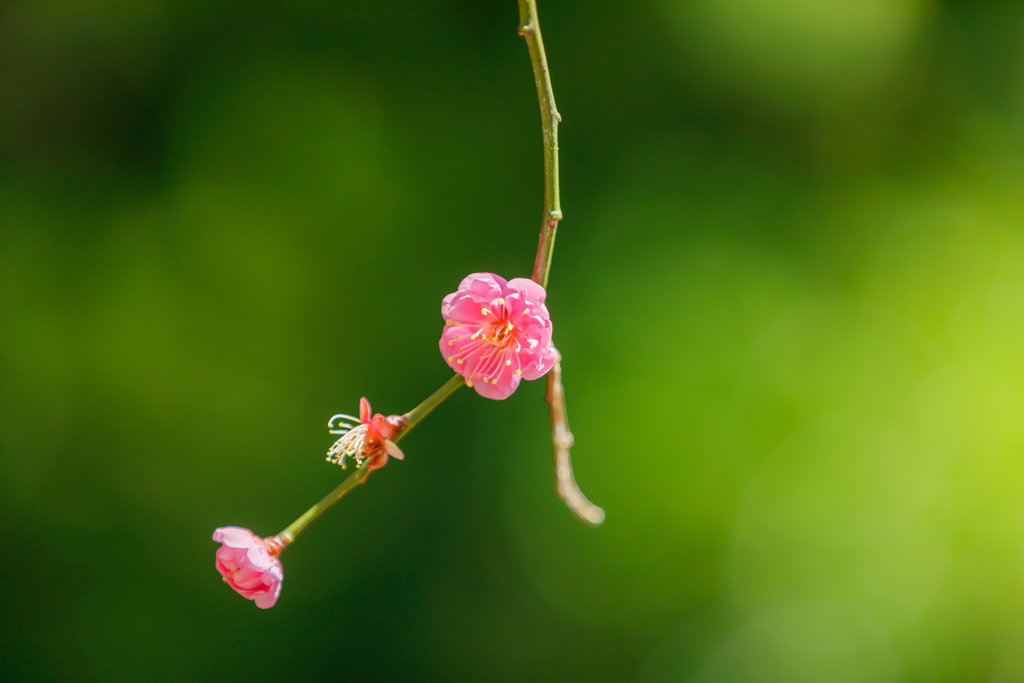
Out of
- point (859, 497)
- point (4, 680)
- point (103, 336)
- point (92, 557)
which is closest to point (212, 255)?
point (103, 336)

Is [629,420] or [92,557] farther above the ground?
[629,420]

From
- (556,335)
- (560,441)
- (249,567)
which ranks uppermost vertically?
(556,335)

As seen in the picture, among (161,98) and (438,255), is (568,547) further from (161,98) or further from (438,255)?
(161,98)

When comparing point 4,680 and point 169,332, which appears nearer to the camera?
point 4,680

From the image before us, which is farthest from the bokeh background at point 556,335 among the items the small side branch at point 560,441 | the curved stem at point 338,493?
the curved stem at point 338,493

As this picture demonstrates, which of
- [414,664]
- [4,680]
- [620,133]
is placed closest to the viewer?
[4,680]

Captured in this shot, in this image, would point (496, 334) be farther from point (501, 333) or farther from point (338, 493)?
point (338, 493)

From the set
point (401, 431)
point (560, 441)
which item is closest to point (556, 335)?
point (560, 441)
